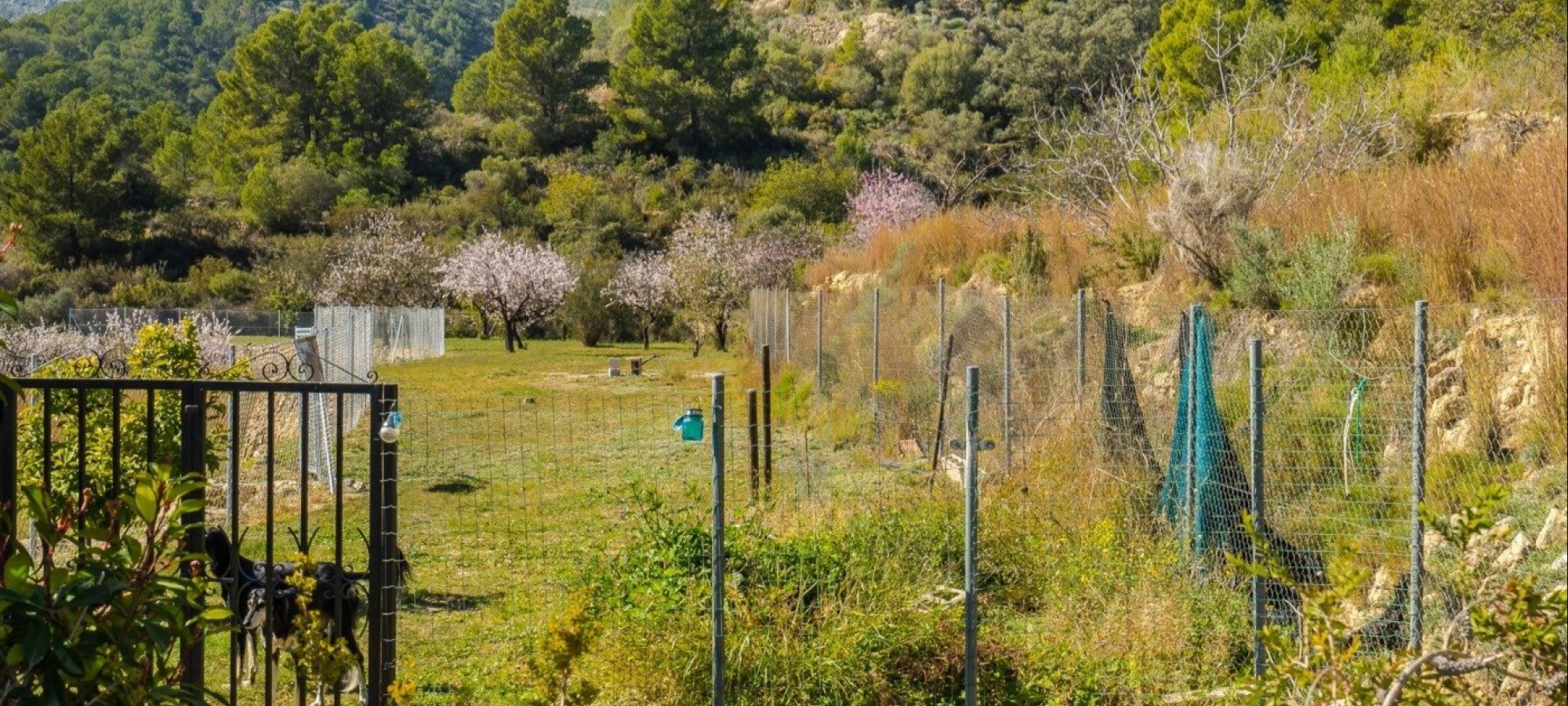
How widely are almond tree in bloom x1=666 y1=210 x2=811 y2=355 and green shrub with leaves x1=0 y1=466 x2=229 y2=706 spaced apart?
30671 millimetres

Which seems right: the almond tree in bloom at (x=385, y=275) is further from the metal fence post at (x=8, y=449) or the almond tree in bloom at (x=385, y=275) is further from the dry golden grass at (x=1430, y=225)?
the metal fence post at (x=8, y=449)

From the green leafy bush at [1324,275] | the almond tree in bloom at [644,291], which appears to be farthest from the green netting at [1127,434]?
the almond tree in bloom at [644,291]

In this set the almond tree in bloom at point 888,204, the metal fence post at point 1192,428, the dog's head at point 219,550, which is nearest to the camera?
the dog's head at point 219,550

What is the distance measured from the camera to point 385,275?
1799 inches

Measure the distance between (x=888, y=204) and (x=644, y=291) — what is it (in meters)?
Answer: 8.94

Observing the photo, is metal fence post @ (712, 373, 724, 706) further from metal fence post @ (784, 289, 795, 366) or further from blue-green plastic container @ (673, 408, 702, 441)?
metal fence post @ (784, 289, 795, 366)

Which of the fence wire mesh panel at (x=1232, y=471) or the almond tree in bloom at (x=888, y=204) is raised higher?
the almond tree in bloom at (x=888, y=204)

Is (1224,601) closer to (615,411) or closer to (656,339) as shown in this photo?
(615,411)

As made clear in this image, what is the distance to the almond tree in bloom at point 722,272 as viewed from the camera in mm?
36750

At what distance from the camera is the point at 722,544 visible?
4.93 metres

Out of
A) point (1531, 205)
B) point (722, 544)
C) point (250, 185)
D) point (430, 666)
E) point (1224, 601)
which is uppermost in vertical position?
point (250, 185)

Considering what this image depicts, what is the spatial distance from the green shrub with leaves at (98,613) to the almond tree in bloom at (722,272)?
30.7m

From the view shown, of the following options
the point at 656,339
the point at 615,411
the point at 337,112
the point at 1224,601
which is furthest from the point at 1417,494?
the point at 337,112

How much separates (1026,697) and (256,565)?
3.61 metres
